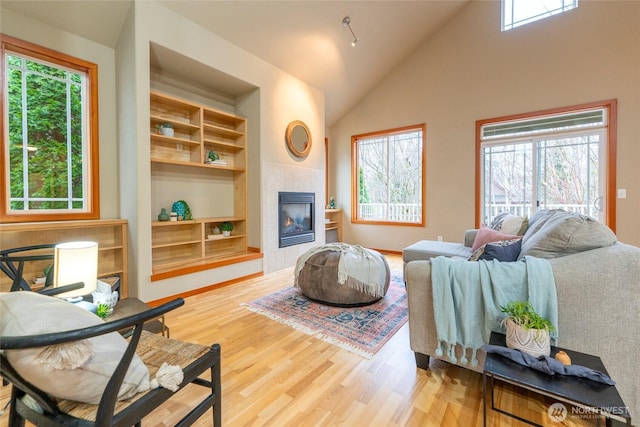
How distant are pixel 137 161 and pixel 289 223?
7.26 ft

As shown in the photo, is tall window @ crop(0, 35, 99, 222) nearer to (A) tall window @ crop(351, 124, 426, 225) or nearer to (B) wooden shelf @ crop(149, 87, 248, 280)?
(B) wooden shelf @ crop(149, 87, 248, 280)

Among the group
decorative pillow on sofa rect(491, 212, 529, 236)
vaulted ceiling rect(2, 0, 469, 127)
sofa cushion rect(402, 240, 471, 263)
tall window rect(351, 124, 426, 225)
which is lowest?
sofa cushion rect(402, 240, 471, 263)

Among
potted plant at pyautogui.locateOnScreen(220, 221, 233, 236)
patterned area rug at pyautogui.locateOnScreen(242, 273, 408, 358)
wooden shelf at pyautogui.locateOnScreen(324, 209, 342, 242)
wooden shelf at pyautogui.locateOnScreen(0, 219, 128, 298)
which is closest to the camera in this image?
patterned area rug at pyautogui.locateOnScreen(242, 273, 408, 358)

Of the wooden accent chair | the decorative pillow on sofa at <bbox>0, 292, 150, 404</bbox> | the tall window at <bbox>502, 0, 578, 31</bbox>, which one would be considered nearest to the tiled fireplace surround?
the wooden accent chair

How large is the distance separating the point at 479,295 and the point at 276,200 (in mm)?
3079

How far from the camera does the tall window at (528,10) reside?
12.7 feet

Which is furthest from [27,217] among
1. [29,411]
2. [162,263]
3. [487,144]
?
[487,144]

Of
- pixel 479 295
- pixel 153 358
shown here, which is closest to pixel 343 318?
pixel 479 295

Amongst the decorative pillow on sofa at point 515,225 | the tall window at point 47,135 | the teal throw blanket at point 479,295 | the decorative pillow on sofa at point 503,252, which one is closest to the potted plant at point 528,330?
the teal throw blanket at point 479,295

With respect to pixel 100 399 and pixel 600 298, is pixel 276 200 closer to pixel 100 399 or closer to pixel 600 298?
pixel 100 399

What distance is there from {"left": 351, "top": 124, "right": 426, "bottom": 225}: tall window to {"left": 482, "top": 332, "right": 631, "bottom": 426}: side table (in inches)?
158

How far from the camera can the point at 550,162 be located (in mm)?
4027

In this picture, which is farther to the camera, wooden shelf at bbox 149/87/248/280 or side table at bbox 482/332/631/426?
wooden shelf at bbox 149/87/248/280

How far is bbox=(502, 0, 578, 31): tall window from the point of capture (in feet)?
12.7
